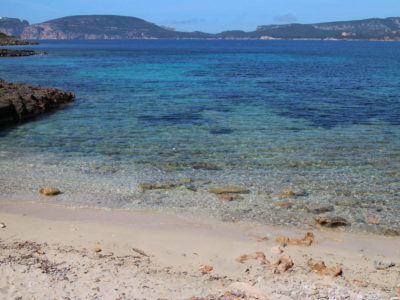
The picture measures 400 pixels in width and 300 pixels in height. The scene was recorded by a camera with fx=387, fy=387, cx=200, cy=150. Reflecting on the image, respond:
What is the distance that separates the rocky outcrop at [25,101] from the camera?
66.5ft

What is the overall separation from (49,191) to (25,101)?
45.2ft

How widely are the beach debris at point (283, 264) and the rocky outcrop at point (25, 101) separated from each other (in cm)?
1709

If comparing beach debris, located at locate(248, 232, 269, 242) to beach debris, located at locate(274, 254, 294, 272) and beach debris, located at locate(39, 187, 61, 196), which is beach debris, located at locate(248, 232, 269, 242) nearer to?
beach debris, located at locate(274, 254, 294, 272)

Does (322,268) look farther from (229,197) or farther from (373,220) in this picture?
(229,197)

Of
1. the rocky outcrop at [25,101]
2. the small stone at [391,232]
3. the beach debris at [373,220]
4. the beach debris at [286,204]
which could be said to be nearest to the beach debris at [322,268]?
the small stone at [391,232]

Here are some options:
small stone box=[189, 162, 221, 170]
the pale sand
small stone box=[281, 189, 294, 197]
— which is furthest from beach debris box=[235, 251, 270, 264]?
small stone box=[189, 162, 221, 170]

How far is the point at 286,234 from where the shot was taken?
8852mm

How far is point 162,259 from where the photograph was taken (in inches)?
299

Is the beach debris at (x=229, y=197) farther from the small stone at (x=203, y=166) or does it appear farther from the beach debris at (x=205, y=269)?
the beach debris at (x=205, y=269)

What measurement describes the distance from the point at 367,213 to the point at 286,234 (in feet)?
8.35

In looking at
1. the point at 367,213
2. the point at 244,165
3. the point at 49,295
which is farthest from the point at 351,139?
the point at 49,295

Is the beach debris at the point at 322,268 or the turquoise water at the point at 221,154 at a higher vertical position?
the turquoise water at the point at 221,154

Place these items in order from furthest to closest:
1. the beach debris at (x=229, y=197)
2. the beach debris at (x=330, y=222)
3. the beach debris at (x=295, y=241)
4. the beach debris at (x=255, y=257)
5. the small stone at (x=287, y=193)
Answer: the small stone at (x=287, y=193)
the beach debris at (x=229, y=197)
the beach debris at (x=330, y=222)
the beach debris at (x=295, y=241)
the beach debris at (x=255, y=257)

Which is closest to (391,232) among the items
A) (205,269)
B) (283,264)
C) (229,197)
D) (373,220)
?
(373,220)
